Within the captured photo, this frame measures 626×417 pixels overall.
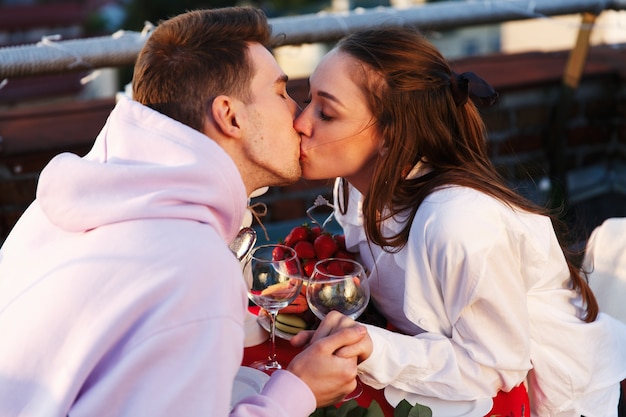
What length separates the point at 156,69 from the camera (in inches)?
75.4

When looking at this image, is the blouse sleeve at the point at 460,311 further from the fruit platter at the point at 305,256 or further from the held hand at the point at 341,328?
the fruit platter at the point at 305,256

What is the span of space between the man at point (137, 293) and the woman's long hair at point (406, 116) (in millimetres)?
549

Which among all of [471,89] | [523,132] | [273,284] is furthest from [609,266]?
[523,132]

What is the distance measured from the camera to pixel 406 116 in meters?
2.29

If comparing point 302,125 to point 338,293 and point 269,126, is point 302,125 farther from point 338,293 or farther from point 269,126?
point 338,293

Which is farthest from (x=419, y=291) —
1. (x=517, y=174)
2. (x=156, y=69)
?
(x=517, y=174)

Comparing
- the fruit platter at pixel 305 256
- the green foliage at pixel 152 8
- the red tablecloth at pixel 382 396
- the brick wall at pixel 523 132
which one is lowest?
the green foliage at pixel 152 8

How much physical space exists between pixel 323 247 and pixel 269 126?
446 mm

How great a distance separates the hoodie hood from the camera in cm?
149

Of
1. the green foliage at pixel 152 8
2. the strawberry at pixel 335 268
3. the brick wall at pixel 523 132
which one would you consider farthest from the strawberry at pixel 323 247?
the green foliage at pixel 152 8

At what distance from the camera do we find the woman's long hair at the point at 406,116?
89.1 inches

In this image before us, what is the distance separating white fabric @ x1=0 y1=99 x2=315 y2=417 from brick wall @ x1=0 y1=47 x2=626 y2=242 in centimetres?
181

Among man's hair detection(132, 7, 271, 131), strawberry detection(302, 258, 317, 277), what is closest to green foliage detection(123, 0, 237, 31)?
strawberry detection(302, 258, 317, 277)

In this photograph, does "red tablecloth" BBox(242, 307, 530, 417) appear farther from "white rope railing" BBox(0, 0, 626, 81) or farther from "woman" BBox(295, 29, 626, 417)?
"white rope railing" BBox(0, 0, 626, 81)
